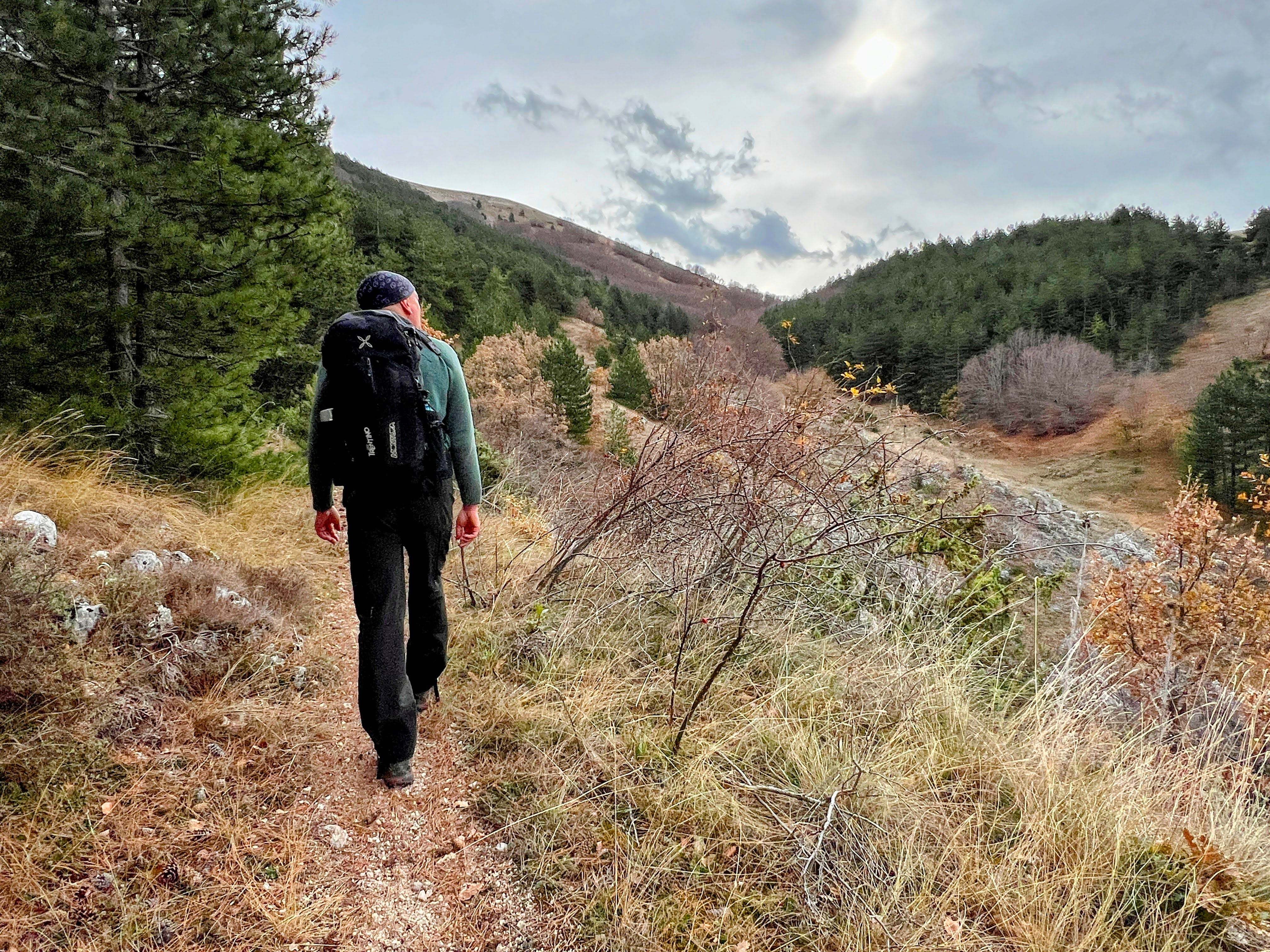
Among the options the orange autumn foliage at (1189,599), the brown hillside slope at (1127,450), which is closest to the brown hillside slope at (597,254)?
the brown hillside slope at (1127,450)

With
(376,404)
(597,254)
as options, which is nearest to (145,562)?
(376,404)

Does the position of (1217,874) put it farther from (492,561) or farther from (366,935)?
(492,561)

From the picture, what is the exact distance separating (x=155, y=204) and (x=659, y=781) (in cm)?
545

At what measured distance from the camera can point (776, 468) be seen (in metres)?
3.24

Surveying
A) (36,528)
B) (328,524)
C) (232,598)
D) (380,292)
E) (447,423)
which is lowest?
(232,598)

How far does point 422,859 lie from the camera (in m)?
2.01

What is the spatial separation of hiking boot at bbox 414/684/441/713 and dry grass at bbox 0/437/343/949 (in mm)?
393

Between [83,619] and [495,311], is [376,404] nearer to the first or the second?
[83,619]

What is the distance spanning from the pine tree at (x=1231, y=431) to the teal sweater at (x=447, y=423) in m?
33.9

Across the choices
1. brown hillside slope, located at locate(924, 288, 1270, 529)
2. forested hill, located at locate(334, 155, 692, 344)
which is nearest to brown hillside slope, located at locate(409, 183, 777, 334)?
forested hill, located at locate(334, 155, 692, 344)

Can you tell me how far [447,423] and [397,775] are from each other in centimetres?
131

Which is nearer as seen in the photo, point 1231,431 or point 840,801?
point 840,801

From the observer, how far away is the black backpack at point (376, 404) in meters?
2.07

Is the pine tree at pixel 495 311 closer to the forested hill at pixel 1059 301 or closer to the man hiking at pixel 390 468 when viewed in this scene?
the forested hill at pixel 1059 301
